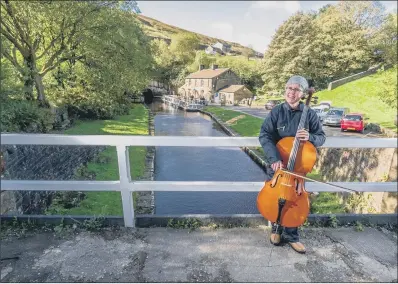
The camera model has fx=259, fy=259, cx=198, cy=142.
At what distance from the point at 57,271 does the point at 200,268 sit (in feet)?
3.99

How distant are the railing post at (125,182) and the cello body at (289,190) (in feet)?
4.58

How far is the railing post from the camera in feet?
8.76

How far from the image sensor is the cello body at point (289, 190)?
2258 millimetres

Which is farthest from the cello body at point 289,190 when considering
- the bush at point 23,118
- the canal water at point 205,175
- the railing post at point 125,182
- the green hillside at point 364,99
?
the green hillside at point 364,99

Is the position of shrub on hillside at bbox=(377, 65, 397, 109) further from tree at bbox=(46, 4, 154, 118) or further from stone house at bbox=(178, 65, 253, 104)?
stone house at bbox=(178, 65, 253, 104)

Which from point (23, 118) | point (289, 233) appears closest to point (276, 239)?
point (289, 233)

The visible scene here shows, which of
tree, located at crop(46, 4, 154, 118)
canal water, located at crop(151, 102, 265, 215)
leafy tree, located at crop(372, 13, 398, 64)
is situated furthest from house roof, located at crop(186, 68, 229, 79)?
tree, located at crop(46, 4, 154, 118)

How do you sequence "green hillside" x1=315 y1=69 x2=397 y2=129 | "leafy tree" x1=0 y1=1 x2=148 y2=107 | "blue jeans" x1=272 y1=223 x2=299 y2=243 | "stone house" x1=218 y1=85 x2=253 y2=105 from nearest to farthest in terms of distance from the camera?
"blue jeans" x1=272 y1=223 x2=299 y2=243
"leafy tree" x1=0 y1=1 x2=148 y2=107
"green hillside" x1=315 y1=69 x2=397 y2=129
"stone house" x1=218 y1=85 x2=253 y2=105

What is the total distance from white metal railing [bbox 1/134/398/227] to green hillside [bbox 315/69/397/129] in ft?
65.9

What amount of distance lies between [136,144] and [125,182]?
48 cm

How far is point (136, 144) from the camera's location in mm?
2609

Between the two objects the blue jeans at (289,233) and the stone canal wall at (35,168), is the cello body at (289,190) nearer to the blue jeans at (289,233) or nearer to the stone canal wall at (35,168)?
the blue jeans at (289,233)

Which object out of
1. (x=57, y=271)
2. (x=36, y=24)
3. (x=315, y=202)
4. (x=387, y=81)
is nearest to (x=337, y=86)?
(x=387, y=81)

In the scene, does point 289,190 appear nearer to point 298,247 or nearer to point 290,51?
point 298,247
